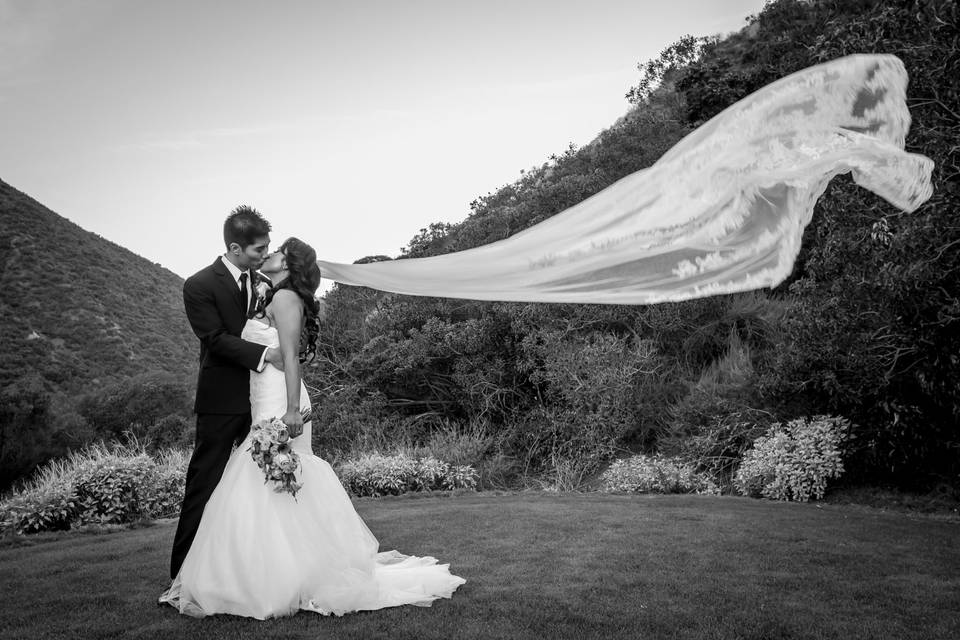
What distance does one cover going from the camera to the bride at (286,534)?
4250 mm

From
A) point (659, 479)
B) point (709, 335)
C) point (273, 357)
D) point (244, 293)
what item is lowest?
point (659, 479)

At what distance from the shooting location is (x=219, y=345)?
15.2 feet

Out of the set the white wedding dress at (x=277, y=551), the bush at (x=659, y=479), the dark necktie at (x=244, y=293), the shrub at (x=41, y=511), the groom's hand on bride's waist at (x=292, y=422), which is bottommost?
the bush at (x=659, y=479)

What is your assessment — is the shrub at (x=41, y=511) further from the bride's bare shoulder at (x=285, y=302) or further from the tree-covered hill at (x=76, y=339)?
the tree-covered hill at (x=76, y=339)

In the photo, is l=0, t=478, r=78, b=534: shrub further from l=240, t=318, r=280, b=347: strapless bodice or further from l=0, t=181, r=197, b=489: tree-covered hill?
l=0, t=181, r=197, b=489: tree-covered hill

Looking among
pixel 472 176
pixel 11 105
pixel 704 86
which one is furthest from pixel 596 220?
pixel 11 105

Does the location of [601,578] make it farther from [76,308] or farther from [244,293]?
[76,308]

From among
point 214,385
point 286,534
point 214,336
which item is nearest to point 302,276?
point 214,336

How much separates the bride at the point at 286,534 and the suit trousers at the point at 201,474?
0.10 meters

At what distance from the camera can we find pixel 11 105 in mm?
27953

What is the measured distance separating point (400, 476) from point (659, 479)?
4.41 metres

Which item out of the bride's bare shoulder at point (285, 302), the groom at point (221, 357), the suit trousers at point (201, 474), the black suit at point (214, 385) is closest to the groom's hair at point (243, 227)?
the groom at point (221, 357)

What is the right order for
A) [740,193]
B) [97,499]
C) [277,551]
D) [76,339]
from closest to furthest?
[740,193]
[277,551]
[97,499]
[76,339]

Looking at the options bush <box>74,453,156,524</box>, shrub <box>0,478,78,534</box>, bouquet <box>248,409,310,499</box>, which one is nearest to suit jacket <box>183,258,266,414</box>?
bouquet <box>248,409,310,499</box>
